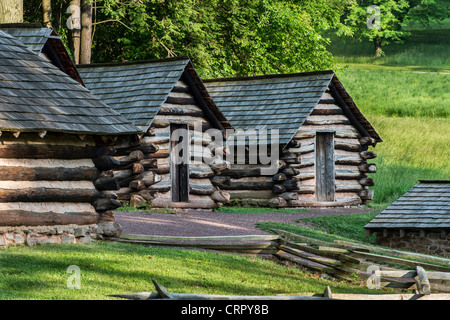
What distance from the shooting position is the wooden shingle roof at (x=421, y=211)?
18641 mm

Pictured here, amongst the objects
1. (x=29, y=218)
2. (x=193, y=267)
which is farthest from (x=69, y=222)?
(x=193, y=267)

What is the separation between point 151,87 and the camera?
70.5 ft

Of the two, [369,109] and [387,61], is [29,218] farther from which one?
[387,61]

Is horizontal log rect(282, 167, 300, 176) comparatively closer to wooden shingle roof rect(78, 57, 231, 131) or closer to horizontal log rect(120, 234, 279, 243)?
wooden shingle roof rect(78, 57, 231, 131)

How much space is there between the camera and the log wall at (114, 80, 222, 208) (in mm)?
20406

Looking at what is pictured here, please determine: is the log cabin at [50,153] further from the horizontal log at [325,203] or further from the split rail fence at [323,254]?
the horizontal log at [325,203]

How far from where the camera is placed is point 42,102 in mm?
13406

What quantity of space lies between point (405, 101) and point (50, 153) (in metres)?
39.5

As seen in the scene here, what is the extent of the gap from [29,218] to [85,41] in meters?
18.1

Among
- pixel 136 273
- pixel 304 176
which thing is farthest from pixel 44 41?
pixel 304 176

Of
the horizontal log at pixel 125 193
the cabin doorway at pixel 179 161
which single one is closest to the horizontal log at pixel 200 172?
the cabin doorway at pixel 179 161

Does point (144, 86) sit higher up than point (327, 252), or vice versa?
point (144, 86)

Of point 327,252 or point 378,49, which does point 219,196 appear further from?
point 378,49
